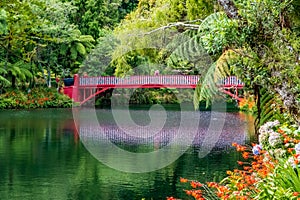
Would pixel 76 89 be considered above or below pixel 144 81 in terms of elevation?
below

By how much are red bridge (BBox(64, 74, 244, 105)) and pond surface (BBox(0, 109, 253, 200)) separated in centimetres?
499

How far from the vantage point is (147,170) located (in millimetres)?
10453

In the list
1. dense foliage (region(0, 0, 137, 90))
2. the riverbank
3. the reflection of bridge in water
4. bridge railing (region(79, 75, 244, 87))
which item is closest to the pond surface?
the reflection of bridge in water

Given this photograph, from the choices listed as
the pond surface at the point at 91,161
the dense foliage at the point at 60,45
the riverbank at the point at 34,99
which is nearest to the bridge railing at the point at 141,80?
the riverbank at the point at 34,99

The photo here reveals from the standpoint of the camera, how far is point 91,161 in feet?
37.1

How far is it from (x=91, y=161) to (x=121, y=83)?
14.1 metres

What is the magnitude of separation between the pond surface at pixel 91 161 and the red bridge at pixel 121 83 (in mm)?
4995

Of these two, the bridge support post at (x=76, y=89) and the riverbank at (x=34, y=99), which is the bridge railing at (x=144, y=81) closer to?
the bridge support post at (x=76, y=89)

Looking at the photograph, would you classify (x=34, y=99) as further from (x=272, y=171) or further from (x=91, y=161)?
(x=272, y=171)

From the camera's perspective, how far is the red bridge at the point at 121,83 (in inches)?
937

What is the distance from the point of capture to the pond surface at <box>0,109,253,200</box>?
28.3ft

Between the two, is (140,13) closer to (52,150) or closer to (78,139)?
(78,139)

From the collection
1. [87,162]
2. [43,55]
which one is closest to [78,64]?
[43,55]

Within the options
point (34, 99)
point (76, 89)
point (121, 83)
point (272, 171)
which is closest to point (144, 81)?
point (121, 83)
